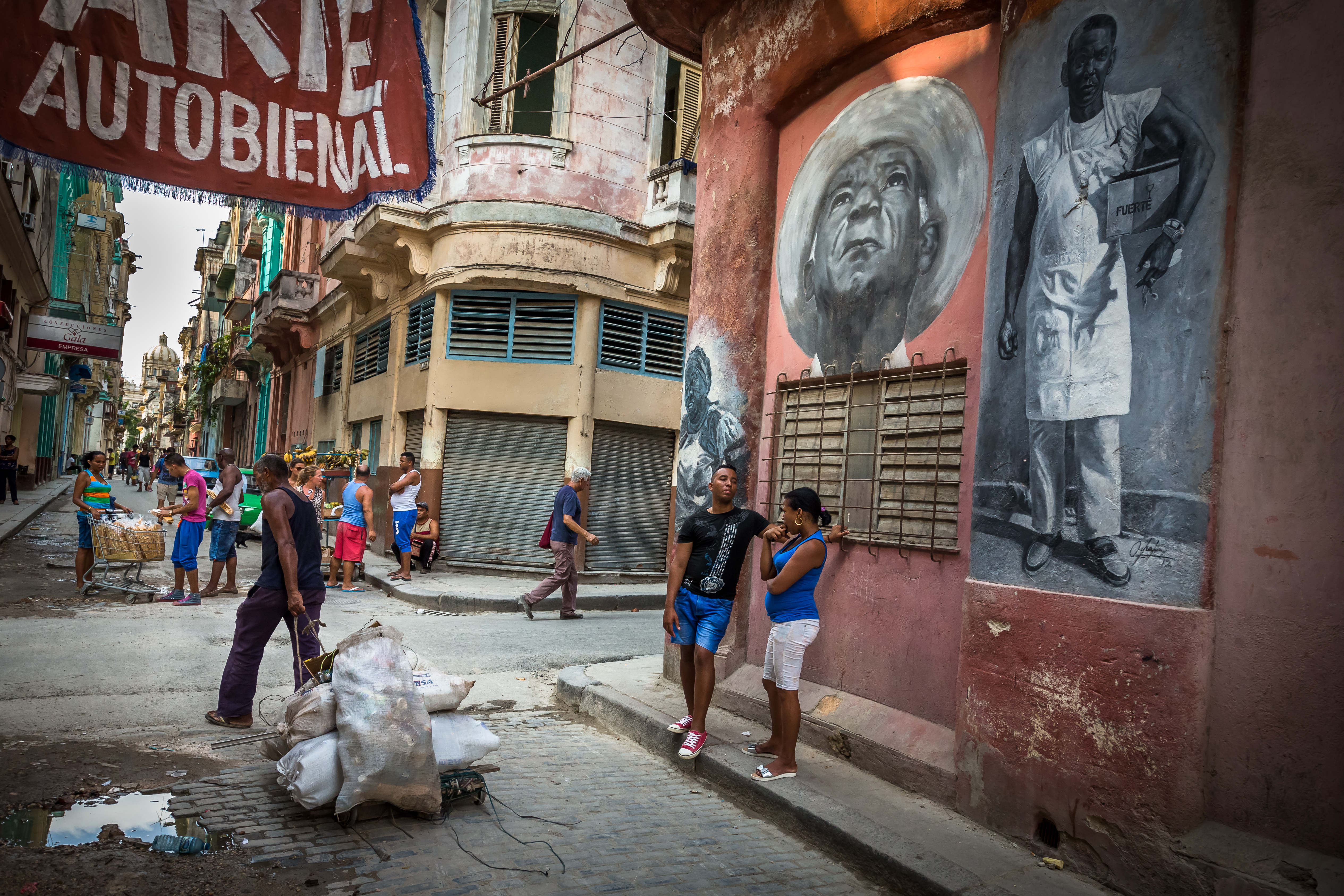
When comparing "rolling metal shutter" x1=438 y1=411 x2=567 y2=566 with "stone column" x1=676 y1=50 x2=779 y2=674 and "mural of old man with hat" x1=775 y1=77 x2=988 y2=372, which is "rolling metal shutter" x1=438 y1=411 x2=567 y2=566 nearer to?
"stone column" x1=676 y1=50 x2=779 y2=674

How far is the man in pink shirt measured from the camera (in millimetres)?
9891

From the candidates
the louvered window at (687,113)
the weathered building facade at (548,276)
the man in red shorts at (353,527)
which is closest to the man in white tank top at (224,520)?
the man in red shorts at (353,527)

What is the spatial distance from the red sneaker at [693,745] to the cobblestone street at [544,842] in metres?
0.17

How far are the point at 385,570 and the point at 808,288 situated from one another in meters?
9.99

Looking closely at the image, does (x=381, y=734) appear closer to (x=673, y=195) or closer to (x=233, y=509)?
(x=233, y=509)

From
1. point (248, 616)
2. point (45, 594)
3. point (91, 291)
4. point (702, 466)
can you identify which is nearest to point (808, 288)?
point (702, 466)

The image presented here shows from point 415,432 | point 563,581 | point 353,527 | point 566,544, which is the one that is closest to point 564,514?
point 566,544

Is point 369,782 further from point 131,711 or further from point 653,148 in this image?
point 653,148

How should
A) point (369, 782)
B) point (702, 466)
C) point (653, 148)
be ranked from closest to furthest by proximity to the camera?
point (369, 782) < point (702, 466) < point (653, 148)

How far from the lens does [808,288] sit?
6.26m

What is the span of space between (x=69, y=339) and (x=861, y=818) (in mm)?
25478

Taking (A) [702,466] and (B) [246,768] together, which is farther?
(A) [702,466]

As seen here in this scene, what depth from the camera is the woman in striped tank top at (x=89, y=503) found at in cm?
998

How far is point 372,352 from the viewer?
61.0 feet
